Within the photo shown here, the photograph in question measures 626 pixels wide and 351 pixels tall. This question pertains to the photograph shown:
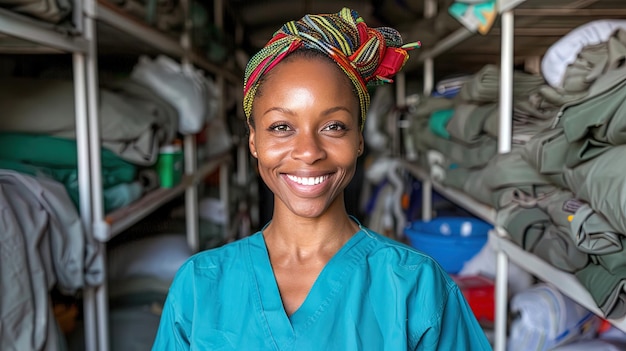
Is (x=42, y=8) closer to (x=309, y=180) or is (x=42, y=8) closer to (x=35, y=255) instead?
(x=35, y=255)

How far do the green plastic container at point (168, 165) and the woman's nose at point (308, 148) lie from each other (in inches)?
49.7

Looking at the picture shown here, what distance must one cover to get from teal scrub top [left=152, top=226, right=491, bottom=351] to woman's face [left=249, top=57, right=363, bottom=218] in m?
0.13

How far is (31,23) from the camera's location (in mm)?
1149

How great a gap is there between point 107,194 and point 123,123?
23 cm

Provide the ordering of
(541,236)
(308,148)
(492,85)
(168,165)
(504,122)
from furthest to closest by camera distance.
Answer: (168,165), (492,85), (504,122), (541,236), (308,148)

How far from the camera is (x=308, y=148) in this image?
863 mm

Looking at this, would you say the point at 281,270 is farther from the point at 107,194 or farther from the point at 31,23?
the point at 107,194

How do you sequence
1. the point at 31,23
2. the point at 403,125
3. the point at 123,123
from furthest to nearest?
the point at 403,125
the point at 123,123
the point at 31,23

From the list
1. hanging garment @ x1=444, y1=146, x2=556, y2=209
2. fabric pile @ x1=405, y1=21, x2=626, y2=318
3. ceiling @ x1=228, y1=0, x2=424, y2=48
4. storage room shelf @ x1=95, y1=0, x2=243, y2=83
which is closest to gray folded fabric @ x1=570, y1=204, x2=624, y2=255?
fabric pile @ x1=405, y1=21, x2=626, y2=318

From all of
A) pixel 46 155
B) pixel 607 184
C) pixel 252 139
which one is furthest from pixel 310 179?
pixel 46 155

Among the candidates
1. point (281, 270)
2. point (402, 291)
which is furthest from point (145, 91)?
point (402, 291)

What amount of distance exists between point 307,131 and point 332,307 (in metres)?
0.29

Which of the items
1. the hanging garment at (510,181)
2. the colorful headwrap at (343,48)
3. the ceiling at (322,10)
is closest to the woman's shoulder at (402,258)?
the colorful headwrap at (343,48)

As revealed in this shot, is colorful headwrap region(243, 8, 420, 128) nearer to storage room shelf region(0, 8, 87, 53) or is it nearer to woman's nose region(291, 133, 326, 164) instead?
woman's nose region(291, 133, 326, 164)
